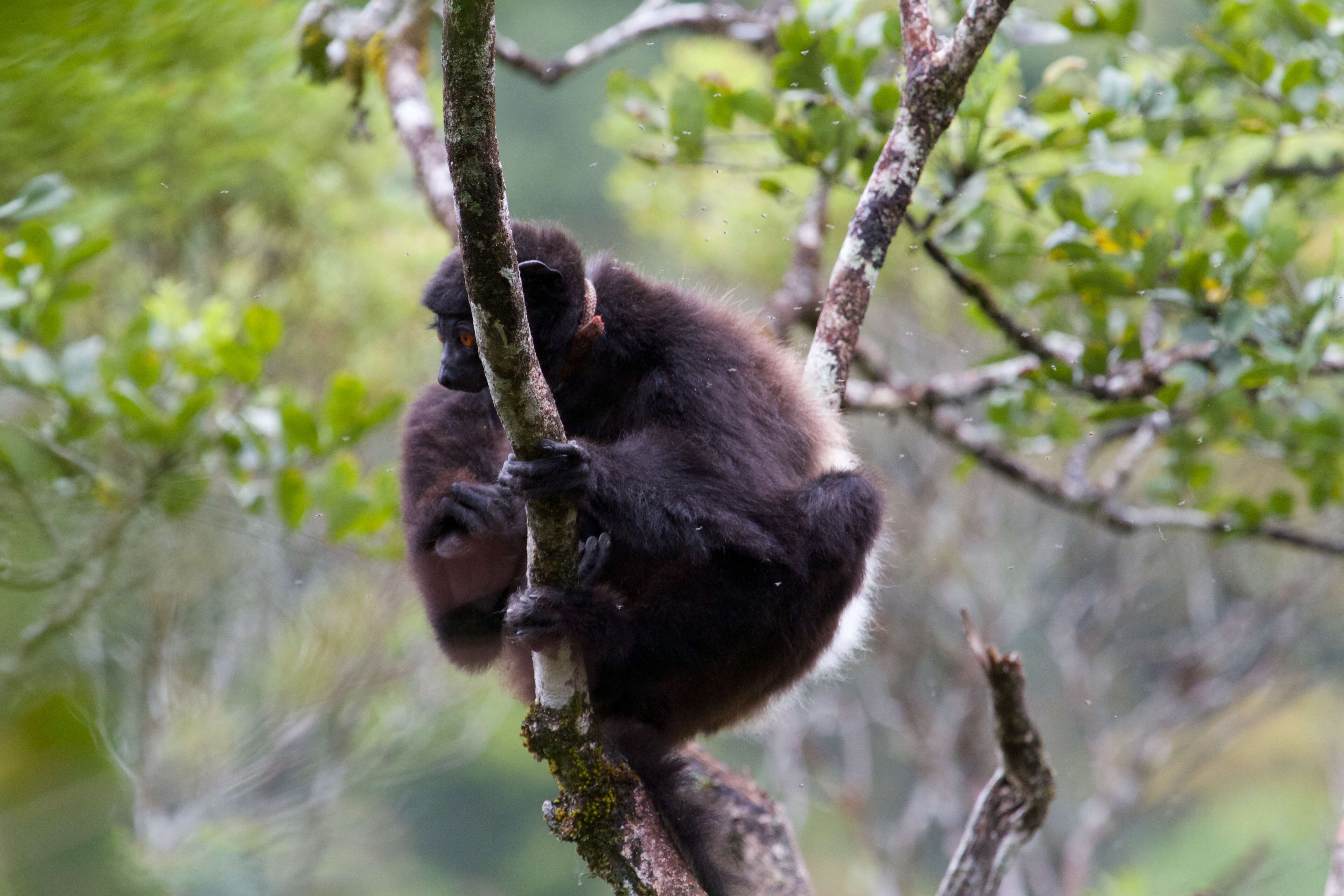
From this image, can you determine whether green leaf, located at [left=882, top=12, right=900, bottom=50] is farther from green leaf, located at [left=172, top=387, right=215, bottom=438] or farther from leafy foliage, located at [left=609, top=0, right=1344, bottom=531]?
green leaf, located at [left=172, top=387, right=215, bottom=438]

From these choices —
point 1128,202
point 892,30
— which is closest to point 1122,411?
point 1128,202

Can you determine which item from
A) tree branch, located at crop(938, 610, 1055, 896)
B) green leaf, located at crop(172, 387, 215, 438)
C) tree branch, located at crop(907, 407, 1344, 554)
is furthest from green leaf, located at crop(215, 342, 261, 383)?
tree branch, located at crop(907, 407, 1344, 554)

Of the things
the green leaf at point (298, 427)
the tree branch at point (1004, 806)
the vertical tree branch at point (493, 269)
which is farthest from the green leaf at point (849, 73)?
the green leaf at point (298, 427)

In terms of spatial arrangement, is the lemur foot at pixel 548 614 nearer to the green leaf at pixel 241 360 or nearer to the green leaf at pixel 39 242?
the green leaf at pixel 241 360

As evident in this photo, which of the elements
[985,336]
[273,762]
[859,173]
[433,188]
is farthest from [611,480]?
[985,336]

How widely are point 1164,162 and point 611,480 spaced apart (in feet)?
18.8

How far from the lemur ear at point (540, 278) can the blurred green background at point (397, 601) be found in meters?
0.51

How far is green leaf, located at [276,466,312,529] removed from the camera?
157 inches

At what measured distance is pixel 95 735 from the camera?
124 centimetres

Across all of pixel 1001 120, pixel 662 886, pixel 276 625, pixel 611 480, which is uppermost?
pixel 611 480

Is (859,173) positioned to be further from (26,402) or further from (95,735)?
(26,402)

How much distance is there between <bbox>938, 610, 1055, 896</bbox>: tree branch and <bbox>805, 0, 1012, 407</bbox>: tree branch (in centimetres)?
93

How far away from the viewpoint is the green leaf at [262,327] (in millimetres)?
3861

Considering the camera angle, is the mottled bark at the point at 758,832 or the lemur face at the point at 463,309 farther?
the mottled bark at the point at 758,832
